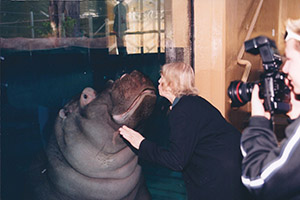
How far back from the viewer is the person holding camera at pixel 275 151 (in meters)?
1.24

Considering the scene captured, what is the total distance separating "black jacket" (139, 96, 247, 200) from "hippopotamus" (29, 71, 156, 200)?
0.24 m

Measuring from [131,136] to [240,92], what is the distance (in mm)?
731

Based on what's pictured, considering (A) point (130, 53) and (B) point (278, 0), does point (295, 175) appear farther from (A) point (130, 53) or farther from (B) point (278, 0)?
(B) point (278, 0)

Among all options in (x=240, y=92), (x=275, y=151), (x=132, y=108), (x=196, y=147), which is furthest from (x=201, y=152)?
(x=275, y=151)

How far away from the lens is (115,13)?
6.68ft

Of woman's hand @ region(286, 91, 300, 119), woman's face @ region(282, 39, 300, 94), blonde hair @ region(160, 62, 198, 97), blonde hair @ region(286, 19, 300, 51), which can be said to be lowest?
woman's hand @ region(286, 91, 300, 119)

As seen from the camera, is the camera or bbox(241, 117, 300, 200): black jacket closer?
bbox(241, 117, 300, 200): black jacket

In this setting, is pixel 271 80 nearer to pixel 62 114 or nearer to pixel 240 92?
pixel 240 92

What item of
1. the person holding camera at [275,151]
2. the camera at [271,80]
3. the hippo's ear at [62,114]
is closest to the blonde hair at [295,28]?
the person holding camera at [275,151]

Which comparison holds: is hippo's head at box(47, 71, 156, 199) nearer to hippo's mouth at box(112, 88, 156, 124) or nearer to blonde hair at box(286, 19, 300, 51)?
hippo's mouth at box(112, 88, 156, 124)

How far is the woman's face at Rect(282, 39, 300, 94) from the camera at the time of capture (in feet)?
4.46

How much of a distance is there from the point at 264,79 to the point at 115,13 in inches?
38.2

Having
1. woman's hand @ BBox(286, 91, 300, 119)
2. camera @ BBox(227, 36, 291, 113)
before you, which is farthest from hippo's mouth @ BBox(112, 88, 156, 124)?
woman's hand @ BBox(286, 91, 300, 119)

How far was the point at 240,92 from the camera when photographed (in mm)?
1738
